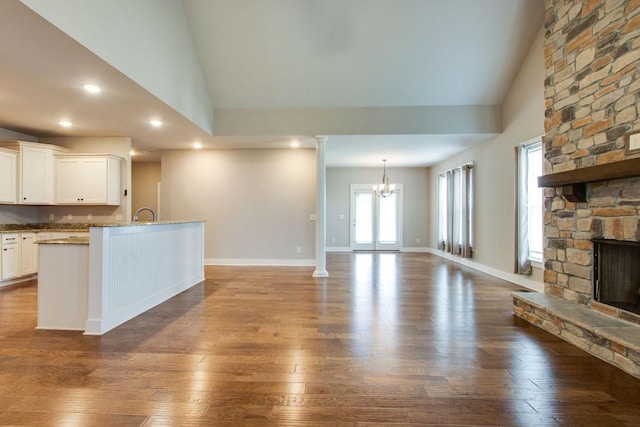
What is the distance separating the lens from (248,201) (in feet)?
22.1

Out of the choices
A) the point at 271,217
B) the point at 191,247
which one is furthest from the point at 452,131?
the point at 191,247

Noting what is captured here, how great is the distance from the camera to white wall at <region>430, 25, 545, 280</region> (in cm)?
463

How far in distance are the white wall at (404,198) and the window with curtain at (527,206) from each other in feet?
15.0

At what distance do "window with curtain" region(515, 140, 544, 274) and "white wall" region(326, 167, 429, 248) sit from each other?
4566 mm

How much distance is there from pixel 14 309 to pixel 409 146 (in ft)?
22.3

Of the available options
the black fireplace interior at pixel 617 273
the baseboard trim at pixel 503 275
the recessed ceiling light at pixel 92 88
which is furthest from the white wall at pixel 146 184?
the black fireplace interior at pixel 617 273

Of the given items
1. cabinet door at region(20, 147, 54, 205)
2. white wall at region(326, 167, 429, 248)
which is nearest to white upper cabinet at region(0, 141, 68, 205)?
cabinet door at region(20, 147, 54, 205)

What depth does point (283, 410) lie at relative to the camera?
1.81 metres

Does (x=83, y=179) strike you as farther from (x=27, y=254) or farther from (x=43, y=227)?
(x=27, y=254)

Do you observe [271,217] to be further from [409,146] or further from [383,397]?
[383,397]

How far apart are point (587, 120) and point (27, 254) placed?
7936 millimetres

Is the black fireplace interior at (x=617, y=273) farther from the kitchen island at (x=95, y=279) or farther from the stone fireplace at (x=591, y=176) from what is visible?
the kitchen island at (x=95, y=279)

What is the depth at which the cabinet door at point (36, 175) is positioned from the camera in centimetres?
504

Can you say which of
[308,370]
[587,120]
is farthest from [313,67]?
[308,370]
